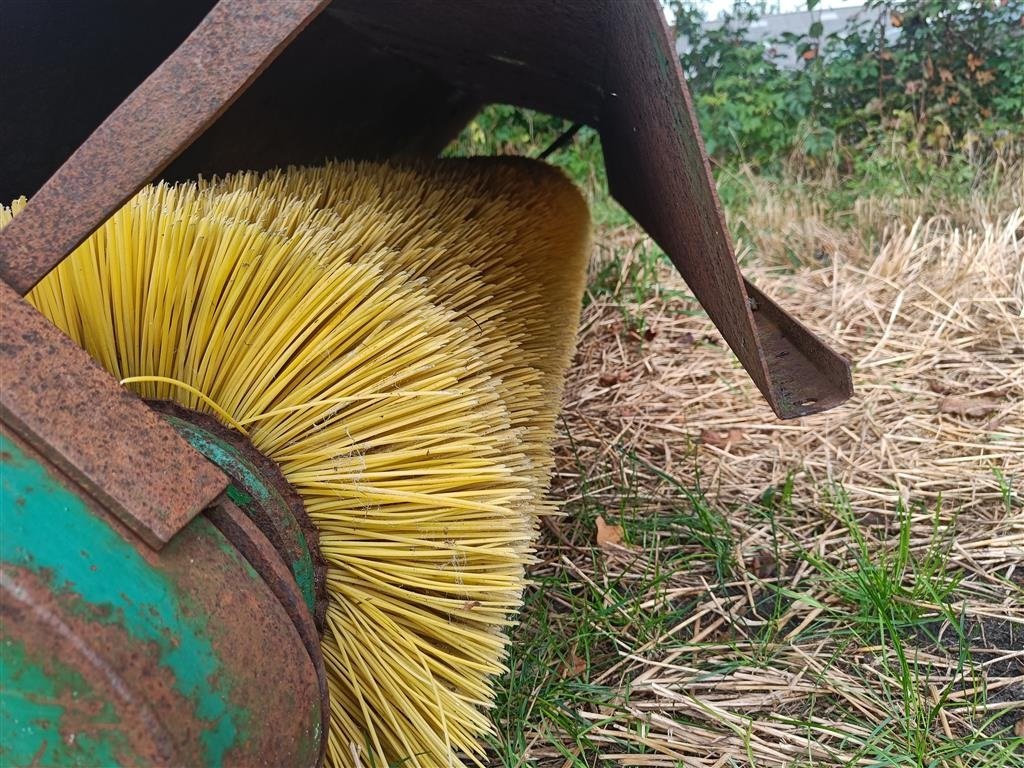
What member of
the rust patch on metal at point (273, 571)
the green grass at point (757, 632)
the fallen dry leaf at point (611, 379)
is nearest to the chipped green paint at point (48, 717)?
the rust patch on metal at point (273, 571)

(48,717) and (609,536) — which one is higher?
(48,717)

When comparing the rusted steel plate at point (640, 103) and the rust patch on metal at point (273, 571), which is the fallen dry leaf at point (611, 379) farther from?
the rust patch on metal at point (273, 571)

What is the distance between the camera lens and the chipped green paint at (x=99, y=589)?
0.45 m

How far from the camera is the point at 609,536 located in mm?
1302

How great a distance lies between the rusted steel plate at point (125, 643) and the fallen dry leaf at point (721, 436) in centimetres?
131

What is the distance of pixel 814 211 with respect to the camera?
136 inches

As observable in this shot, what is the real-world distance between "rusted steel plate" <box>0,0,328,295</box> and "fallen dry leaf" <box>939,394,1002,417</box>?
1.64m

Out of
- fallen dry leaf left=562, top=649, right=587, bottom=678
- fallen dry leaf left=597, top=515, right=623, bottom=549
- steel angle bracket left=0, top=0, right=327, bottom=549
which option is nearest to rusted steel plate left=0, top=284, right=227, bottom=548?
steel angle bracket left=0, top=0, right=327, bottom=549

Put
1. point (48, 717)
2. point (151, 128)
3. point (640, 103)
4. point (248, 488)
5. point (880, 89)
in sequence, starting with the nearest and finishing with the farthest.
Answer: point (48, 717) < point (151, 128) < point (248, 488) < point (640, 103) < point (880, 89)

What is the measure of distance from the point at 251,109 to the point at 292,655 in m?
1.27

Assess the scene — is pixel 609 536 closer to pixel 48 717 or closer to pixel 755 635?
pixel 755 635

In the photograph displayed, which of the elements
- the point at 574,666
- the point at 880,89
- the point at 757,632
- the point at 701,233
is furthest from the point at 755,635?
the point at 880,89

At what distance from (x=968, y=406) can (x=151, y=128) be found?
1.72 meters

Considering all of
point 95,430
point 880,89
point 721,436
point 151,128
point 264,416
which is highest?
point 151,128
